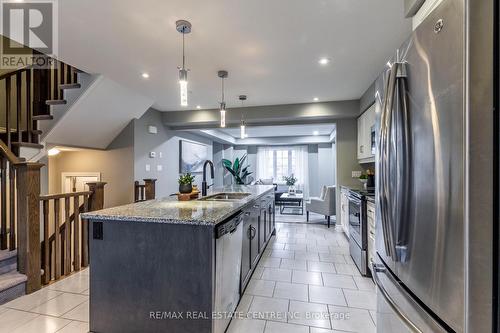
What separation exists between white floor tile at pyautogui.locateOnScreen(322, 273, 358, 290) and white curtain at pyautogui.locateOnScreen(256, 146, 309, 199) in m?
6.93

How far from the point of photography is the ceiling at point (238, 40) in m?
2.06

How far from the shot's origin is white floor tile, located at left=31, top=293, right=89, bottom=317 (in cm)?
215

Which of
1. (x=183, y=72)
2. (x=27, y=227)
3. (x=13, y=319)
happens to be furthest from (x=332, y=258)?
(x=27, y=227)

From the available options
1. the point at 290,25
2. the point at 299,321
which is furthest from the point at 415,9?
the point at 299,321

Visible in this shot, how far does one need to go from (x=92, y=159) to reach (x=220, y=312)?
4515mm

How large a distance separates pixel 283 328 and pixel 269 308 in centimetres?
29

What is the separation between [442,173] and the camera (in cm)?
79

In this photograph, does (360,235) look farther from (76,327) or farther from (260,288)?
(76,327)

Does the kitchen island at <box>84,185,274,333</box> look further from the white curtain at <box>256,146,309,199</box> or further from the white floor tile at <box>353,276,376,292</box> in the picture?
the white curtain at <box>256,146,309,199</box>

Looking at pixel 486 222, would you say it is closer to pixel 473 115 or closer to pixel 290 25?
pixel 473 115

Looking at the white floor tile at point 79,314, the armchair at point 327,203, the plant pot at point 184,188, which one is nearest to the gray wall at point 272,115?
the armchair at point 327,203

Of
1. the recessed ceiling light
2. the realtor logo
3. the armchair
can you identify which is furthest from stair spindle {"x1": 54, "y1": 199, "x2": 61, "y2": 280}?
the armchair

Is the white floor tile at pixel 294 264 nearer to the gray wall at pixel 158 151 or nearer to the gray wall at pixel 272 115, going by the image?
the gray wall at pixel 272 115

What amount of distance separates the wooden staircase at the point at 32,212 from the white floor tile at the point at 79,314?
66 centimetres
